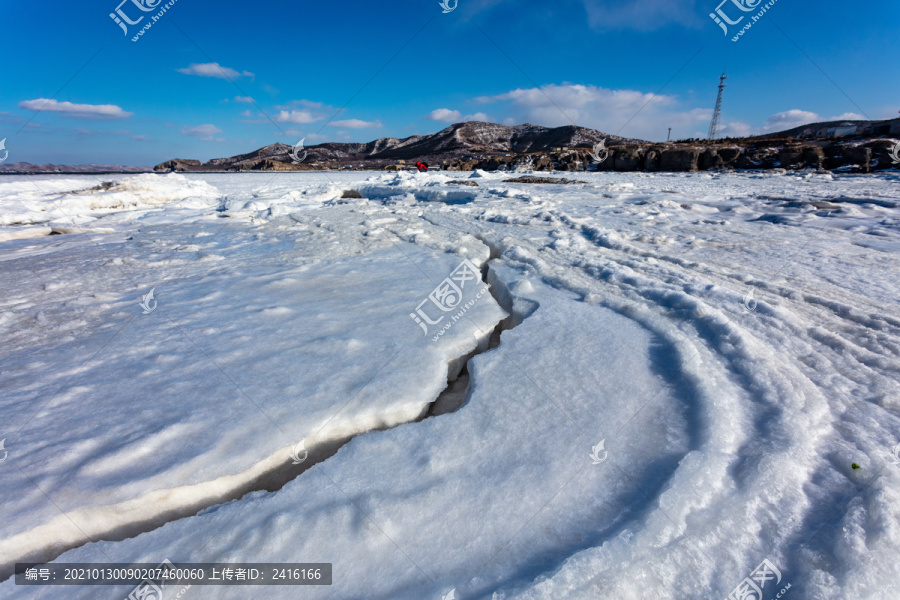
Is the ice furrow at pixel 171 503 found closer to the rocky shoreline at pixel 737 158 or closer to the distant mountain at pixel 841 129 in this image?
→ the rocky shoreline at pixel 737 158

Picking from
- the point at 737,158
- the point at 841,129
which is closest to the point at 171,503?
the point at 737,158

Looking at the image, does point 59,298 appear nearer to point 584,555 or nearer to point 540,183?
point 584,555

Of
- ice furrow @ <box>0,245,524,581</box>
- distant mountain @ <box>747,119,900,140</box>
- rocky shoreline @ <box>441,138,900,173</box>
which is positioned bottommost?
ice furrow @ <box>0,245,524,581</box>

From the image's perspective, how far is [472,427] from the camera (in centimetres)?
172

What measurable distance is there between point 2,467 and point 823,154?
25763 mm

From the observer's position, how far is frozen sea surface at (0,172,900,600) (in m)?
1.17

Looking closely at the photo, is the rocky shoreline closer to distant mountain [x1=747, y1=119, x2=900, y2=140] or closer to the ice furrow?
distant mountain [x1=747, y1=119, x2=900, y2=140]

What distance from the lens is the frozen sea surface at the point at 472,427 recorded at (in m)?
1.17

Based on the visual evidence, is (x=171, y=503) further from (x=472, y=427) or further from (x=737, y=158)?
(x=737, y=158)

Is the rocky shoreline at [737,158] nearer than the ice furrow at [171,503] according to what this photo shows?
No

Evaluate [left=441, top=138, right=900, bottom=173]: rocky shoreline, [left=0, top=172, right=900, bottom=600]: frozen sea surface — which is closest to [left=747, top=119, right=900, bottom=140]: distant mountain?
[left=441, top=138, right=900, bottom=173]: rocky shoreline

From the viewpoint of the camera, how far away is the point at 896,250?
3.86 meters

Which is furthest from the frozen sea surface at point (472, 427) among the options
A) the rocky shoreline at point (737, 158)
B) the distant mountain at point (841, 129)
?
the distant mountain at point (841, 129)

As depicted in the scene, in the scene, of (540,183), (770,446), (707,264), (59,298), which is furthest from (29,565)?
(540,183)
